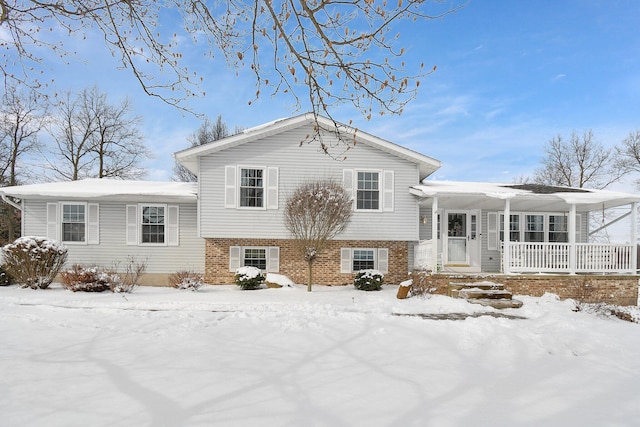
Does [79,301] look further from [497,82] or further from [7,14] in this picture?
[497,82]

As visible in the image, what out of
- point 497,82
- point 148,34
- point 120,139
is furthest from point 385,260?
point 120,139

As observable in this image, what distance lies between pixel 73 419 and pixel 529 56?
12663 mm

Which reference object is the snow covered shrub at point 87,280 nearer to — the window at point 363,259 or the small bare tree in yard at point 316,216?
the small bare tree in yard at point 316,216

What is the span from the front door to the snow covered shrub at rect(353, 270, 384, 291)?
3.65 meters

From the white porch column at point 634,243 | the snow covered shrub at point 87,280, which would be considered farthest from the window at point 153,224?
the white porch column at point 634,243

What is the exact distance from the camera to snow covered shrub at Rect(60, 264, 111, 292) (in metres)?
10.8

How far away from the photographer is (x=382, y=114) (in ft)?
16.6

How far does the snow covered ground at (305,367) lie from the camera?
388 cm

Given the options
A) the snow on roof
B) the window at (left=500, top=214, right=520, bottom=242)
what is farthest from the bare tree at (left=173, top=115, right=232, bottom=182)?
the window at (left=500, top=214, right=520, bottom=242)

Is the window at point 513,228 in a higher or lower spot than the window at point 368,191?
lower

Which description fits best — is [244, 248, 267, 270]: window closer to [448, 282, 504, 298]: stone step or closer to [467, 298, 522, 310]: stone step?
[448, 282, 504, 298]: stone step

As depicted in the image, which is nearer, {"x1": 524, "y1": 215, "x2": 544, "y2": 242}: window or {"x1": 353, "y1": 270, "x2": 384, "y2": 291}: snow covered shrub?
{"x1": 353, "y1": 270, "x2": 384, "y2": 291}: snow covered shrub

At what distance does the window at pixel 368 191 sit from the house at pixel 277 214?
0.12ft

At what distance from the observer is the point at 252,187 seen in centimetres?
1309
